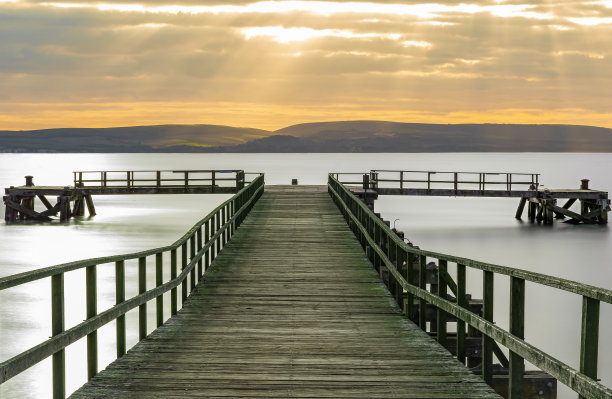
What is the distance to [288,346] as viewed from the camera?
8.08 metres

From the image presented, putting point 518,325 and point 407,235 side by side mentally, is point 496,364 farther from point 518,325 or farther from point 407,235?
point 407,235

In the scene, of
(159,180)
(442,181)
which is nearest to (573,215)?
(442,181)

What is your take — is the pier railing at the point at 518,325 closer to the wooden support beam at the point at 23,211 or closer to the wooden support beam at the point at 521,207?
the wooden support beam at the point at 23,211

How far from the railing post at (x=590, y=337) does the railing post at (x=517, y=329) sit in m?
1.30

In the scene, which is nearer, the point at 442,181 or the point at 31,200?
the point at 442,181

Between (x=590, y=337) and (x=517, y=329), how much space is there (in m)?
1.44

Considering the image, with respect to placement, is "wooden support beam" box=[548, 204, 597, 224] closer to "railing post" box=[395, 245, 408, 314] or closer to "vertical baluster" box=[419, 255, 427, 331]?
"railing post" box=[395, 245, 408, 314]

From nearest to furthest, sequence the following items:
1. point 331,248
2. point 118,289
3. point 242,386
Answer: point 242,386 → point 118,289 → point 331,248

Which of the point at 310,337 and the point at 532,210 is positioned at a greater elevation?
the point at 310,337

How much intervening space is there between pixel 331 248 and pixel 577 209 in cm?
5240

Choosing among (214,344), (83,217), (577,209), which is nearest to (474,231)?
(577,209)

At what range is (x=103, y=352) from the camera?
18562 millimetres

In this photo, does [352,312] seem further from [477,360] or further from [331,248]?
[331,248]

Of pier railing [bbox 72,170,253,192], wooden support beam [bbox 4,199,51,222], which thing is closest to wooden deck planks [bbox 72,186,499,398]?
pier railing [bbox 72,170,253,192]
